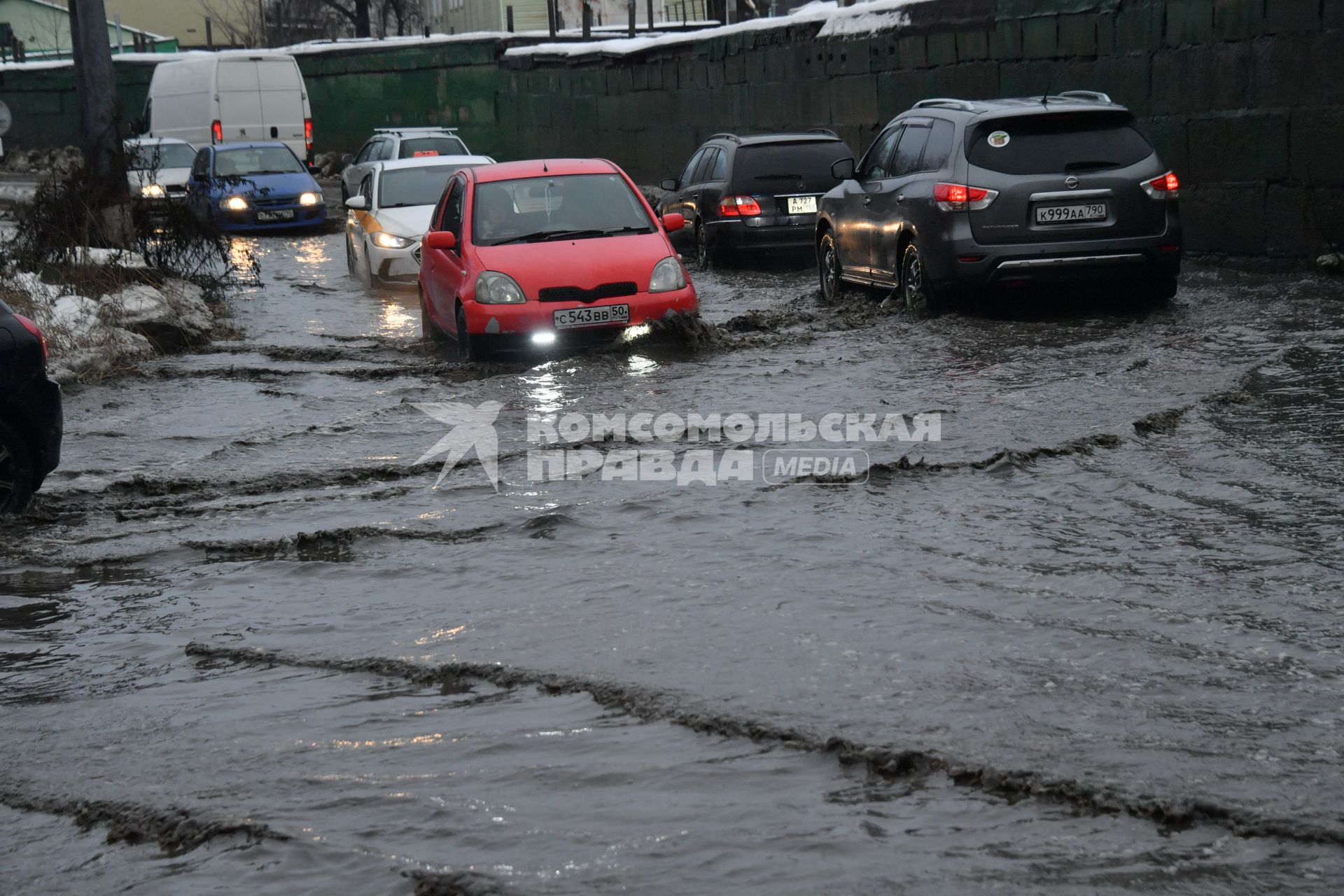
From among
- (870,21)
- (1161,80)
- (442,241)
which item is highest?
(870,21)

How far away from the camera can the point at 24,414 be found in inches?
281

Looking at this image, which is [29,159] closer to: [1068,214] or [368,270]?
[368,270]

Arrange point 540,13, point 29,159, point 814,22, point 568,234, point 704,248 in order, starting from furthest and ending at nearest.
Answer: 1. point 540,13
2. point 29,159
3. point 814,22
4. point 704,248
5. point 568,234

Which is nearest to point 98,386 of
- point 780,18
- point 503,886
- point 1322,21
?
point 503,886

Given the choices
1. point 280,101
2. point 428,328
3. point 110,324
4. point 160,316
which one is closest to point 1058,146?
point 428,328

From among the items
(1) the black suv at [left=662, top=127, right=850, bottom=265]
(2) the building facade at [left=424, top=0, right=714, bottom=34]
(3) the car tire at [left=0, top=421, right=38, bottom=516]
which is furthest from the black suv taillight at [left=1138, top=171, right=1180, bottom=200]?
(2) the building facade at [left=424, top=0, right=714, bottom=34]

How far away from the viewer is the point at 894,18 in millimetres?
20156

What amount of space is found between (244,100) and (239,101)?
0.32 ft

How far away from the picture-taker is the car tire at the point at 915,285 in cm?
1234

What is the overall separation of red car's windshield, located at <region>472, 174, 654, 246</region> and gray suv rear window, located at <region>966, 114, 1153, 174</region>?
8.47 feet

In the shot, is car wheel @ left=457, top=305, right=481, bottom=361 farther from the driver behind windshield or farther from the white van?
the white van

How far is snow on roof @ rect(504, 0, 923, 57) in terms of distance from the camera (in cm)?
2041

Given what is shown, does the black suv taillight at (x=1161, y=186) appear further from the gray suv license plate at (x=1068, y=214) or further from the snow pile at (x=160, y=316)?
the snow pile at (x=160, y=316)

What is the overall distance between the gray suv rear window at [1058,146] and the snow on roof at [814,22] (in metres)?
8.40
